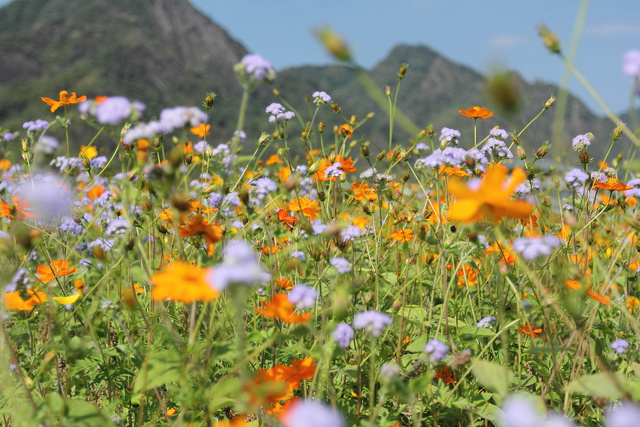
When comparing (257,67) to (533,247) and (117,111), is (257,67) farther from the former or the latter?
(533,247)

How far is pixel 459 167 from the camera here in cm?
191

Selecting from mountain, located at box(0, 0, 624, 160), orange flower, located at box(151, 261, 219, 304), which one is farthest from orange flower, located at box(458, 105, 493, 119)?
mountain, located at box(0, 0, 624, 160)

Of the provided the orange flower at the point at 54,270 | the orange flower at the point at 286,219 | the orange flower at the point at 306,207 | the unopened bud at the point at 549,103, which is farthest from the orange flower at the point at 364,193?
the orange flower at the point at 54,270

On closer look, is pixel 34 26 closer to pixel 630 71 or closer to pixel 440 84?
pixel 630 71

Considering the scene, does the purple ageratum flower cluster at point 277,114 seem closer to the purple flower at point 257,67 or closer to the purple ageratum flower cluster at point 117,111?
the purple flower at point 257,67

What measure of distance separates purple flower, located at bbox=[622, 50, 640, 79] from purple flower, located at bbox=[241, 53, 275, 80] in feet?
2.54

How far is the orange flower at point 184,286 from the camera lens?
84 cm

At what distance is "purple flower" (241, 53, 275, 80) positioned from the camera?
1145 millimetres

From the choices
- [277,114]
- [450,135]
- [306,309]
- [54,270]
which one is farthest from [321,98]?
[54,270]

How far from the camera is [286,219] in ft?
6.57

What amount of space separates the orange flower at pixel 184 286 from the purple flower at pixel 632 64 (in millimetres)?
939

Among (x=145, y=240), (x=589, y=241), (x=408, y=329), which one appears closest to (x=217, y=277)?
(x=408, y=329)

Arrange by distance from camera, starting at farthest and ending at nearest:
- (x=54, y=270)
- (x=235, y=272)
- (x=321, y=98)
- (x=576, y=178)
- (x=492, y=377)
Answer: (x=321, y=98) < (x=576, y=178) < (x=54, y=270) < (x=492, y=377) < (x=235, y=272)

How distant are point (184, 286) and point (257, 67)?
0.57 meters
